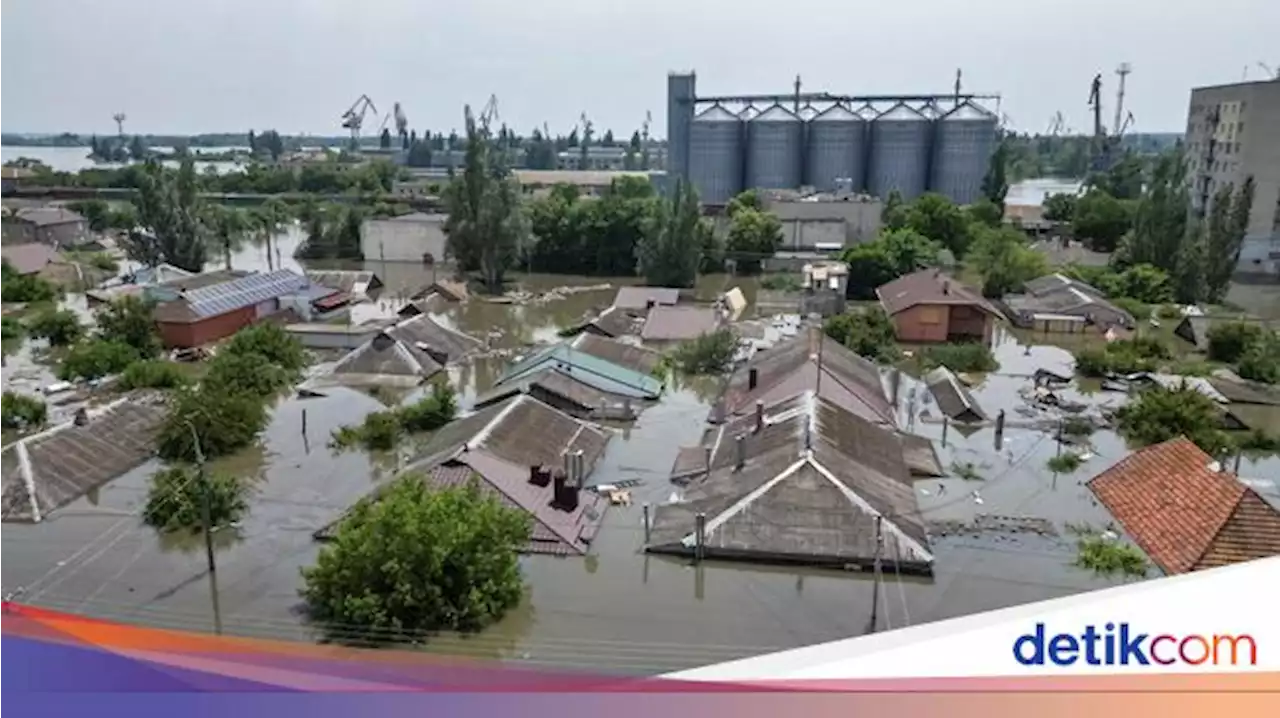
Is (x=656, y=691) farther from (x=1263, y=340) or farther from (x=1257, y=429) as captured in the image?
(x=1263, y=340)

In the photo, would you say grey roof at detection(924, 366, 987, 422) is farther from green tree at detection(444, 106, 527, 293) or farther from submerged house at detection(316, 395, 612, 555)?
green tree at detection(444, 106, 527, 293)

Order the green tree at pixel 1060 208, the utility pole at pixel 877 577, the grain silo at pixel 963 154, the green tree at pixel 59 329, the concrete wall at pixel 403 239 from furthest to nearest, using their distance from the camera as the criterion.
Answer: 1. the grain silo at pixel 963 154
2. the green tree at pixel 1060 208
3. the concrete wall at pixel 403 239
4. the green tree at pixel 59 329
5. the utility pole at pixel 877 577

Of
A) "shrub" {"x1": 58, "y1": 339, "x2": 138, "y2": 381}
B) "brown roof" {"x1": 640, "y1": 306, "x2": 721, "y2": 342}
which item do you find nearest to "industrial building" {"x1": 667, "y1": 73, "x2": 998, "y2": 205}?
"brown roof" {"x1": 640, "y1": 306, "x2": 721, "y2": 342}

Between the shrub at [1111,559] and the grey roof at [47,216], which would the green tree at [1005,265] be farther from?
the grey roof at [47,216]

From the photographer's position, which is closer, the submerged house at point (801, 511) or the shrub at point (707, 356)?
the submerged house at point (801, 511)

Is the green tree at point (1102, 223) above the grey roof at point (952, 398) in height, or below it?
above

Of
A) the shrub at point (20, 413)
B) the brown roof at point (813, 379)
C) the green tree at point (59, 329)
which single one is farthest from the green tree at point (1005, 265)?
the green tree at point (59, 329)
